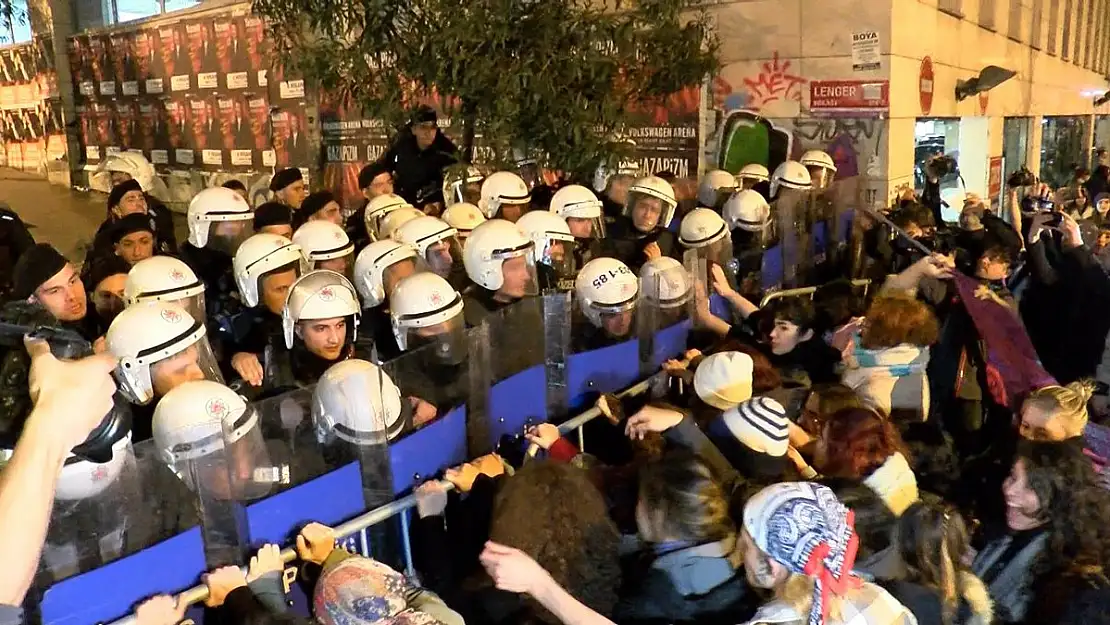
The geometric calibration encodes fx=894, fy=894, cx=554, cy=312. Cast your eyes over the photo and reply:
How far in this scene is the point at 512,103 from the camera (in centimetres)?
600

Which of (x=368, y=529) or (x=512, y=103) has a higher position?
(x=512, y=103)

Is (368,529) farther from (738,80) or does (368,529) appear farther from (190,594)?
(738,80)

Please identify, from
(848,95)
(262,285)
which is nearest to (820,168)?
(848,95)

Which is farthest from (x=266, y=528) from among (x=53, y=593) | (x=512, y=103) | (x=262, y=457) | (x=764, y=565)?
(x=512, y=103)

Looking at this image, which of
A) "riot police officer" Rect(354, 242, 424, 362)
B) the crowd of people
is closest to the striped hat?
the crowd of people

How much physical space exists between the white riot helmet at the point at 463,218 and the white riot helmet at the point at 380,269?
3.40ft

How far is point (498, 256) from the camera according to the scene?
4.23m

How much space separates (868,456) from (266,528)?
1.78m

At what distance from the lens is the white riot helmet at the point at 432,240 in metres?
4.83

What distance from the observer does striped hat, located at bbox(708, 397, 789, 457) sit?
2830 millimetres

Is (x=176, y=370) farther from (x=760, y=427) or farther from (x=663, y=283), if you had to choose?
(x=663, y=283)

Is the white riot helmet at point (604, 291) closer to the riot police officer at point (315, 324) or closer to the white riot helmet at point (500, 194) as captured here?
the riot police officer at point (315, 324)

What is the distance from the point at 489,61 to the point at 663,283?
233 cm

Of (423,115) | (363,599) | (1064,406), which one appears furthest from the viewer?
(423,115)
